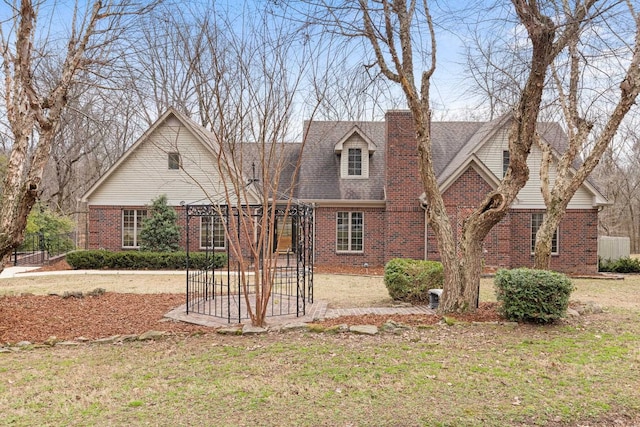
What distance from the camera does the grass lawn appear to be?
4160mm

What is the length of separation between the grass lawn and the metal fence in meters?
15.7

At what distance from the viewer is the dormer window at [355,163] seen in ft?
66.0

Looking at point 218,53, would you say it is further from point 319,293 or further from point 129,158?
point 129,158

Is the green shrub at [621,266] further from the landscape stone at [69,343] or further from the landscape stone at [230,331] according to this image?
the landscape stone at [69,343]

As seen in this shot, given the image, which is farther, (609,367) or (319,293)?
(319,293)

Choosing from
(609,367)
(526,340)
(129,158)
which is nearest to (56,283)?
(129,158)

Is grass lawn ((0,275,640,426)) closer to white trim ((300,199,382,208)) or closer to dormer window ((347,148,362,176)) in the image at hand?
white trim ((300,199,382,208))

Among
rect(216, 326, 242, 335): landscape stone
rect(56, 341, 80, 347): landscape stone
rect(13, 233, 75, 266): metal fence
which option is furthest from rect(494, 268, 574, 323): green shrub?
rect(13, 233, 75, 266): metal fence

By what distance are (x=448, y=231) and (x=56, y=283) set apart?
11.8 m

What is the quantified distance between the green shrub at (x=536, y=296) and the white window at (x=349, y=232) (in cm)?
1175

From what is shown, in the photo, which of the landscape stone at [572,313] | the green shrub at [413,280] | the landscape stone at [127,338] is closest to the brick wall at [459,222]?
the green shrub at [413,280]

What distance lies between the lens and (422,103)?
855 cm

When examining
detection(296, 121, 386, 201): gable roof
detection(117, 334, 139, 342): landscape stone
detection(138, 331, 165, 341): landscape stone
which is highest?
detection(296, 121, 386, 201): gable roof

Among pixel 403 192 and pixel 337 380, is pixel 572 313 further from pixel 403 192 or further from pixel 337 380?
pixel 403 192
